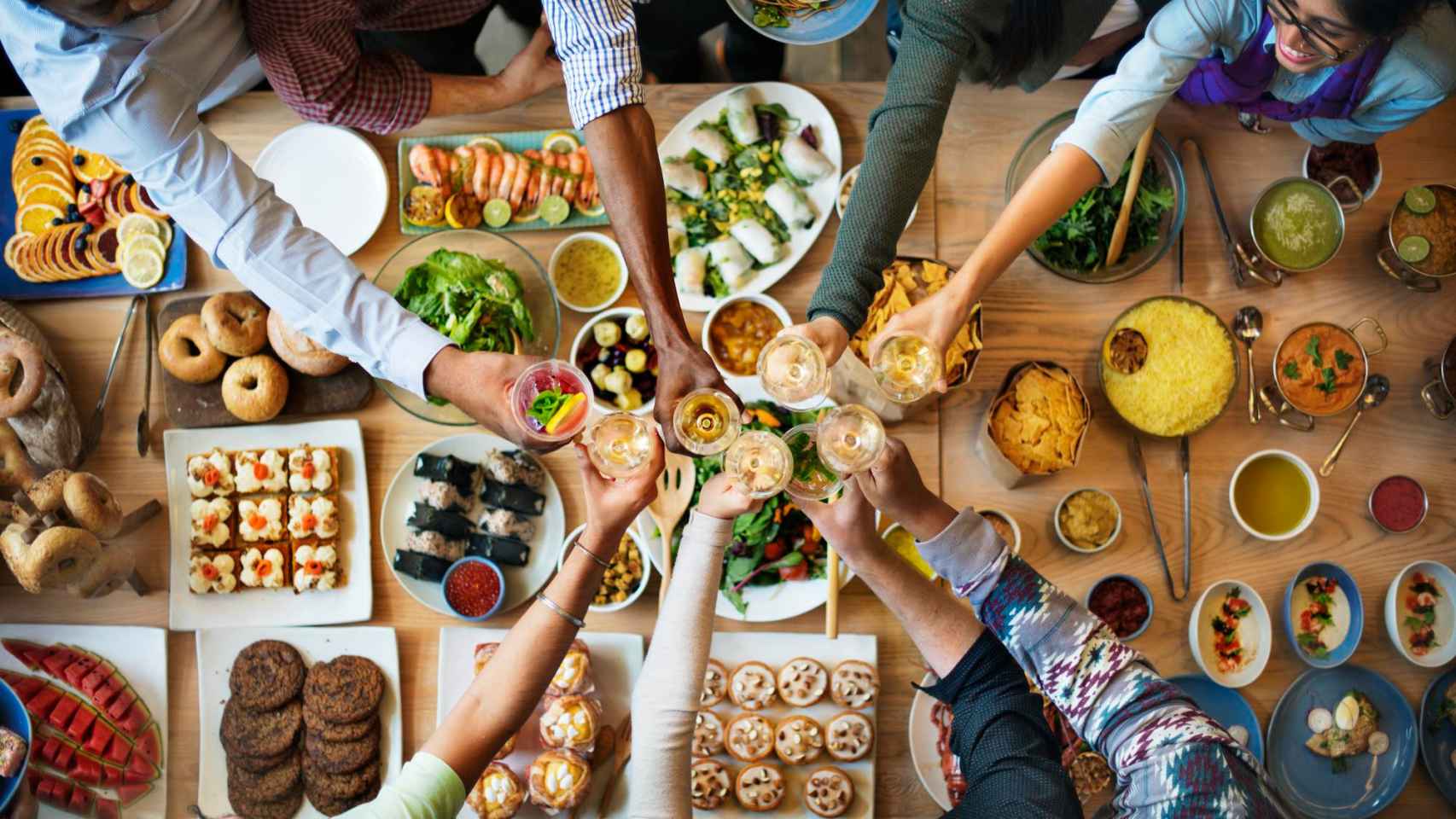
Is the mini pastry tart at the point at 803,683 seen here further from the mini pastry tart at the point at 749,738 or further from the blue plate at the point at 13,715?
the blue plate at the point at 13,715

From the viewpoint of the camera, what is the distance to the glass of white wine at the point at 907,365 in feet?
6.31

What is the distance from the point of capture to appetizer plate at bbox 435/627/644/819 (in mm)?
2326

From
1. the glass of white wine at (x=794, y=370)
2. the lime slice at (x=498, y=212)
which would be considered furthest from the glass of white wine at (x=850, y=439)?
the lime slice at (x=498, y=212)

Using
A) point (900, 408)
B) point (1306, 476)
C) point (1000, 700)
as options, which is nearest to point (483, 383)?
point (900, 408)

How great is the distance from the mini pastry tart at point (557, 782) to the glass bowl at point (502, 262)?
2.95 feet

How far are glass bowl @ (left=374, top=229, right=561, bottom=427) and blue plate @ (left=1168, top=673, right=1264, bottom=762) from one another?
1.88 metres

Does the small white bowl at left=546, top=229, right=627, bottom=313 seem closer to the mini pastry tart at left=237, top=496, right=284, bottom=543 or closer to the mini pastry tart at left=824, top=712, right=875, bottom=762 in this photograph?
the mini pastry tart at left=237, top=496, right=284, bottom=543

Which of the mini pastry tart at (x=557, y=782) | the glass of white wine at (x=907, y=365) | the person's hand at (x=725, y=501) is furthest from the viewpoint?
the mini pastry tart at (x=557, y=782)

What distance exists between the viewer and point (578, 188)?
7.84 ft

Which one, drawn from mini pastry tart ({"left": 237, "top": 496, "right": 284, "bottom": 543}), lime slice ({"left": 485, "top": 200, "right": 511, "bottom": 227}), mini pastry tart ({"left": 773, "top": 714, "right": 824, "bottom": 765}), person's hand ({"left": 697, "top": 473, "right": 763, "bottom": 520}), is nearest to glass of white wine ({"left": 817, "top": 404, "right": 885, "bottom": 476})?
person's hand ({"left": 697, "top": 473, "right": 763, "bottom": 520})

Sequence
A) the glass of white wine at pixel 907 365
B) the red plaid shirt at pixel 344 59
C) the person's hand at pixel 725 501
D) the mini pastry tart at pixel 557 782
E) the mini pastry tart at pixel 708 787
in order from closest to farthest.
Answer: the person's hand at pixel 725 501 < the glass of white wine at pixel 907 365 < the red plaid shirt at pixel 344 59 < the mini pastry tart at pixel 557 782 < the mini pastry tart at pixel 708 787

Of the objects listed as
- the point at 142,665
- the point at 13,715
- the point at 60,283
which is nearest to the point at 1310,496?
the point at 142,665

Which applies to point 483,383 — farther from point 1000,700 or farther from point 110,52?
point 1000,700

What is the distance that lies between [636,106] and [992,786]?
160 centimetres
